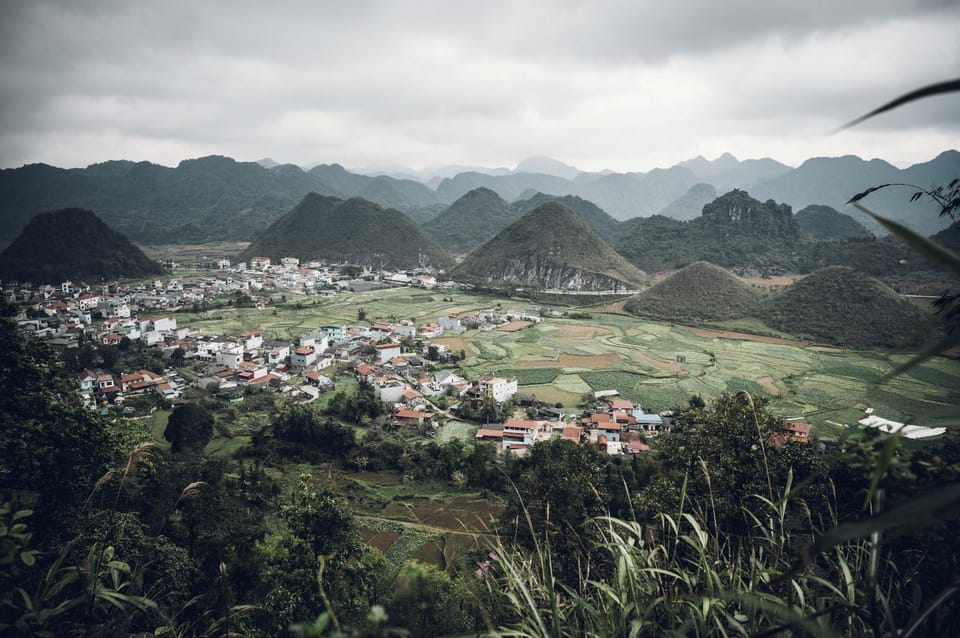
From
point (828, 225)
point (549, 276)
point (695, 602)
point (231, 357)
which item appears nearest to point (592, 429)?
point (695, 602)

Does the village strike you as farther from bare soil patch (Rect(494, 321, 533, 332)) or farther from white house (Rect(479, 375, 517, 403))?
bare soil patch (Rect(494, 321, 533, 332))

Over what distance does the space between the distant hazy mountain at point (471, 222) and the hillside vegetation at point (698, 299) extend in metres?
59.2

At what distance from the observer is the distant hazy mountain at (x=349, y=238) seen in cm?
7862

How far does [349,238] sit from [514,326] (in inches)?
1958

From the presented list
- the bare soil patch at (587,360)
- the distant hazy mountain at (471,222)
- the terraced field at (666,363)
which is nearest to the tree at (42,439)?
the terraced field at (666,363)

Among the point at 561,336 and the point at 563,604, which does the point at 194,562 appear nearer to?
the point at 563,604

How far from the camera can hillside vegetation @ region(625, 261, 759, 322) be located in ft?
148

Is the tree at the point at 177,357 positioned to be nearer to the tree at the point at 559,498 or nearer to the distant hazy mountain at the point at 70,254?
the tree at the point at 559,498

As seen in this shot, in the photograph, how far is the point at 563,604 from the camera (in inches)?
146

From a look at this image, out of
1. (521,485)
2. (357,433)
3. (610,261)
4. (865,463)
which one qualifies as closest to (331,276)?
(610,261)

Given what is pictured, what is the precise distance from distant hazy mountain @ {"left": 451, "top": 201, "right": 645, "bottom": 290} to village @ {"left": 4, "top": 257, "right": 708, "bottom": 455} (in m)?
18.9

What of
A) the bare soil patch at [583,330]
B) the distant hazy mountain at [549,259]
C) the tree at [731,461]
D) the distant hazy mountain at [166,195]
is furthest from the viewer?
the distant hazy mountain at [166,195]

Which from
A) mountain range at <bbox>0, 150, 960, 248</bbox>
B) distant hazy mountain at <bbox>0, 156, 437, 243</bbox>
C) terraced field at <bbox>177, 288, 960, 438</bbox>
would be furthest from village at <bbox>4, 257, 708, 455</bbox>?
distant hazy mountain at <bbox>0, 156, 437, 243</bbox>

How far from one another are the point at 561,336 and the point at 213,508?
2983 centimetres
